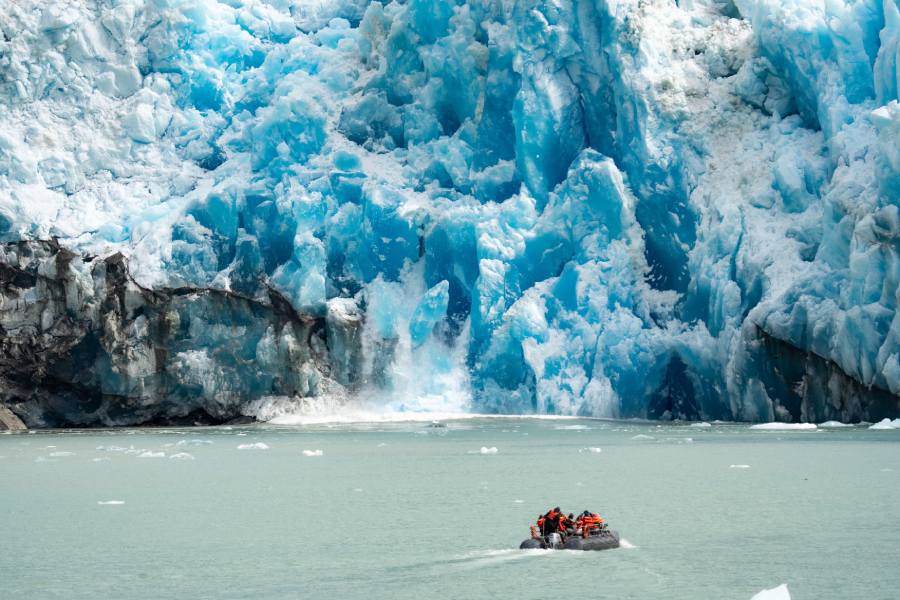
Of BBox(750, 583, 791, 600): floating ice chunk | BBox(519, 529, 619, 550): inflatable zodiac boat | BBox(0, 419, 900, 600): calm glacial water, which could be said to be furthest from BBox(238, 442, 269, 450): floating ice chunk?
BBox(750, 583, 791, 600): floating ice chunk

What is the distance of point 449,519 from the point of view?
1602cm

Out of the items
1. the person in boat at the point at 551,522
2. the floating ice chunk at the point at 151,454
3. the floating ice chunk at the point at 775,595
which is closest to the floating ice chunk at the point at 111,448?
the floating ice chunk at the point at 151,454

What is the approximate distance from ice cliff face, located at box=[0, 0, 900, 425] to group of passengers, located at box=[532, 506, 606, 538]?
68.4ft

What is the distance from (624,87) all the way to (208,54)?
16628 millimetres

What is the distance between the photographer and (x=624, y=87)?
38469 mm

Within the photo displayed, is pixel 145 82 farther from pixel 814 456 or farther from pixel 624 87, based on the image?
pixel 814 456

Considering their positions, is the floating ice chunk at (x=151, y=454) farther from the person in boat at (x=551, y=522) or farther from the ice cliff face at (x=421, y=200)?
the person in boat at (x=551, y=522)

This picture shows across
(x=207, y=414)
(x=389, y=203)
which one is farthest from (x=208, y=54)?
(x=207, y=414)

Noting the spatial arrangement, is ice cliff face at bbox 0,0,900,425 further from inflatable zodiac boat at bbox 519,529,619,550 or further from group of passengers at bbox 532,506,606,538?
inflatable zodiac boat at bbox 519,529,619,550

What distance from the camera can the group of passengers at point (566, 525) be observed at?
13703 millimetres

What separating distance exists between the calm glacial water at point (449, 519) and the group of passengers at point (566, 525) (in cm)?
34

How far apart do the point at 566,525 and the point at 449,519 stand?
264cm

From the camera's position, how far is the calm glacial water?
11594 millimetres

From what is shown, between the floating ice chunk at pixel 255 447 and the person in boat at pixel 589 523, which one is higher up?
the floating ice chunk at pixel 255 447
